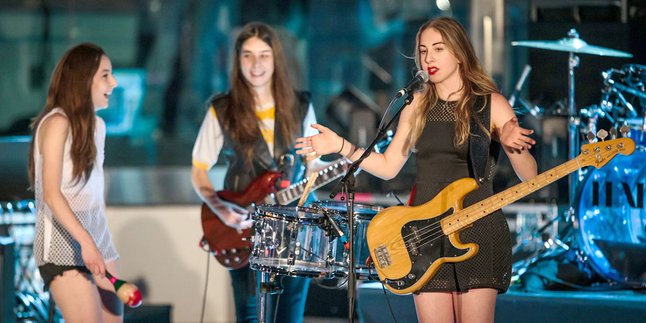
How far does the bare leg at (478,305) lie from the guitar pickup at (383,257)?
325 millimetres

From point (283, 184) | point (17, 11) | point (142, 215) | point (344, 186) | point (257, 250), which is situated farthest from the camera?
point (17, 11)

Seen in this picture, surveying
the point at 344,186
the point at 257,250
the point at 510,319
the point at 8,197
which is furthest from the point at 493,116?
the point at 8,197

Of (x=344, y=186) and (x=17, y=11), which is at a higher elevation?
(x=17, y=11)

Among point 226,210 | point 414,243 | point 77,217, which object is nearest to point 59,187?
point 77,217

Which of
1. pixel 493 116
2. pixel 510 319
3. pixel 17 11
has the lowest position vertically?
pixel 510 319

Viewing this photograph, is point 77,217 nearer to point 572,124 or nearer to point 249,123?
point 249,123

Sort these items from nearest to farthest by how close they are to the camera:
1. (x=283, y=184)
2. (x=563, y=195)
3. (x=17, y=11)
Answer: (x=283, y=184) < (x=563, y=195) < (x=17, y=11)

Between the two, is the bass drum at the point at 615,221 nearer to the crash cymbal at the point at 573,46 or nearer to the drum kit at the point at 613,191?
the drum kit at the point at 613,191

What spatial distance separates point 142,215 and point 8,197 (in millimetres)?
1131

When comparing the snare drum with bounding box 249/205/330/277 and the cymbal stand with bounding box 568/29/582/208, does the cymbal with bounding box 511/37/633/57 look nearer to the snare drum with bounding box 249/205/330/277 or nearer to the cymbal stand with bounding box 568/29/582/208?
the cymbal stand with bounding box 568/29/582/208

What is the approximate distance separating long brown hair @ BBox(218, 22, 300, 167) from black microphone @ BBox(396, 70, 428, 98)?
164 centimetres

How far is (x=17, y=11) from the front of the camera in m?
11.1

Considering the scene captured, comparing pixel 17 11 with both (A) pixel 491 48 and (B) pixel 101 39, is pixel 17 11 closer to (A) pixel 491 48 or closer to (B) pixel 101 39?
(B) pixel 101 39

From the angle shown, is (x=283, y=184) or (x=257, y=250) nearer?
(x=257, y=250)
